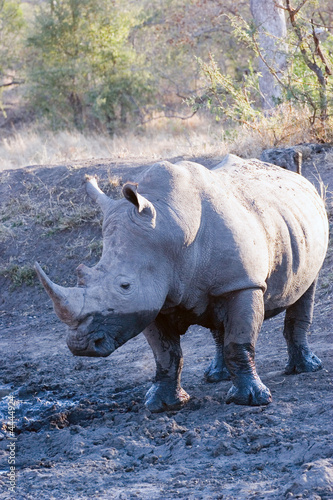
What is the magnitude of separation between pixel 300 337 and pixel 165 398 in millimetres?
1330

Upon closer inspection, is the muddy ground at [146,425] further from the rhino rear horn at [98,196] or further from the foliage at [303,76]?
the foliage at [303,76]

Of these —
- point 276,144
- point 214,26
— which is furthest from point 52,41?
point 276,144

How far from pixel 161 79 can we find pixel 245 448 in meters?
19.4

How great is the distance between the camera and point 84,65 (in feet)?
67.6

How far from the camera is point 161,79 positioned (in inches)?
881

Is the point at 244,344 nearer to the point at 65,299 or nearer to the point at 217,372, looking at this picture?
the point at 217,372

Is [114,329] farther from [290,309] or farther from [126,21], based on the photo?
[126,21]

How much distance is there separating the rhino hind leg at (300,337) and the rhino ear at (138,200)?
6.41ft

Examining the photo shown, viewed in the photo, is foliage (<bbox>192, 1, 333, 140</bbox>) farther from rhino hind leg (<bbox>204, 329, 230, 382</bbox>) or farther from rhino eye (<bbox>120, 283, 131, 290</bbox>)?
rhino eye (<bbox>120, 283, 131, 290</bbox>)

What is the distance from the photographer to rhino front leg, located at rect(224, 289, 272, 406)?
4.59 meters

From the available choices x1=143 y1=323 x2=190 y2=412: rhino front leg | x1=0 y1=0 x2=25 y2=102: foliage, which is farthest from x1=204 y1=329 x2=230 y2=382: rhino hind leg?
x1=0 y1=0 x2=25 y2=102: foliage

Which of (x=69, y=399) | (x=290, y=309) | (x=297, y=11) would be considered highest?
(x=297, y=11)

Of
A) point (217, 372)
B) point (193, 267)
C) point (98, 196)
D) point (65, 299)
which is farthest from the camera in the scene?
point (217, 372)

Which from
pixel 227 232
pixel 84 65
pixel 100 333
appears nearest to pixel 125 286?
pixel 100 333
